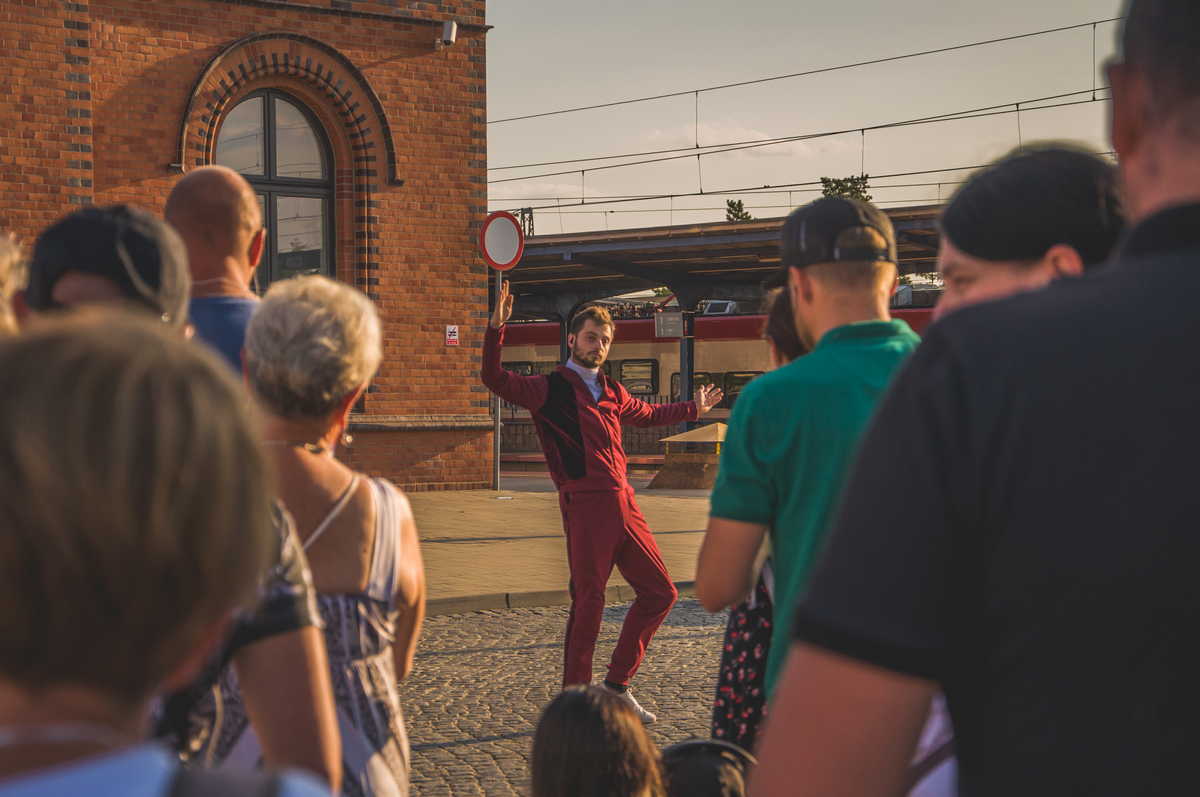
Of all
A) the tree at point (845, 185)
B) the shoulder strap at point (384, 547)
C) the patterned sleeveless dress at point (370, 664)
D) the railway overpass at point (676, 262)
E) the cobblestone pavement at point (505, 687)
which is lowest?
the cobblestone pavement at point (505, 687)

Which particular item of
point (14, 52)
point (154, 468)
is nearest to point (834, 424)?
point (154, 468)

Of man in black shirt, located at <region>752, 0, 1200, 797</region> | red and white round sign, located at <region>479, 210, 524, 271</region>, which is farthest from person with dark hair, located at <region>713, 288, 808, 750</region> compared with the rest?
red and white round sign, located at <region>479, 210, 524, 271</region>

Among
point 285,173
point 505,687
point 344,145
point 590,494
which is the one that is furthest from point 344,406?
point 344,145

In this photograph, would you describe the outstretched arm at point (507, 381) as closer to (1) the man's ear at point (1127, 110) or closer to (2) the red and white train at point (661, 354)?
(1) the man's ear at point (1127, 110)

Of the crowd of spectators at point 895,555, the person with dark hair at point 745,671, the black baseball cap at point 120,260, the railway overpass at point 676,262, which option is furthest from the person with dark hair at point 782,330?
the railway overpass at point 676,262

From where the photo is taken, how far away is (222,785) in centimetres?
98

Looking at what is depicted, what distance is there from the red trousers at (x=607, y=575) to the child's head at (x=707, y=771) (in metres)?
3.25

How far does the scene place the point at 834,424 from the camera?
2.71 m

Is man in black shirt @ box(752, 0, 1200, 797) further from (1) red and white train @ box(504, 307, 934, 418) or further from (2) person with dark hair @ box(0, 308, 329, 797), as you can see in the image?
(1) red and white train @ box(504, 307, 934, 418)

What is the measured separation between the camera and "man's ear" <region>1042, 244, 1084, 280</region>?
2.13 m

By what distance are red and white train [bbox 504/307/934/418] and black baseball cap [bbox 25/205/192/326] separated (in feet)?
83.1

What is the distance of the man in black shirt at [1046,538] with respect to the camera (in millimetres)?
1151

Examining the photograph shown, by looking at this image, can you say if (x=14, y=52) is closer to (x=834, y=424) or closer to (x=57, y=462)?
(x=834, y=424)

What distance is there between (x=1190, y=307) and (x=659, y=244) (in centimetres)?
2482
